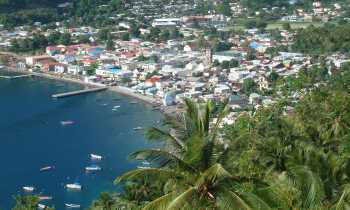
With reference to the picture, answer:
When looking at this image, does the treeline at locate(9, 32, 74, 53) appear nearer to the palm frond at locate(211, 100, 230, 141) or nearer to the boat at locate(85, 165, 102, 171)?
the boat at locate(85, 165, 102, 171)

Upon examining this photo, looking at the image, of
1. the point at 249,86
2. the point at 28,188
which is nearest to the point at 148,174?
the point at 28,188

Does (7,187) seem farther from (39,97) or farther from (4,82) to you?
(4,82)

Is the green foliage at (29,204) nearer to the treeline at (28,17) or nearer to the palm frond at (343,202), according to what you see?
the palm frond at (343,202)

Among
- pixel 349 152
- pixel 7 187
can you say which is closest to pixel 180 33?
pixel 7 187

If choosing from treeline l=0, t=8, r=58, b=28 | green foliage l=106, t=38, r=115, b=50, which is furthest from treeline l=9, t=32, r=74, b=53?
treeline l=0, t=8, r=58, b=28

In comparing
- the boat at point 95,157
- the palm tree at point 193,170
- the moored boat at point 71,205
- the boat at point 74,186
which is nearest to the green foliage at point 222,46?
the boat at point 95,157

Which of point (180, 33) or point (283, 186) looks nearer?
point (283, 186)
